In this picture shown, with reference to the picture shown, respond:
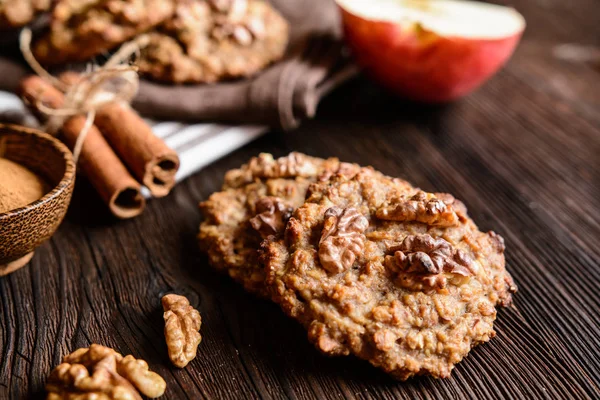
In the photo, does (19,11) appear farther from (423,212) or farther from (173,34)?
(423,212)

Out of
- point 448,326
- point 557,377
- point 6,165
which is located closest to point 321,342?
point 448,326

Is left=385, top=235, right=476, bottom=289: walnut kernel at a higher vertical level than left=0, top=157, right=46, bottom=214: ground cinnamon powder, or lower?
lower

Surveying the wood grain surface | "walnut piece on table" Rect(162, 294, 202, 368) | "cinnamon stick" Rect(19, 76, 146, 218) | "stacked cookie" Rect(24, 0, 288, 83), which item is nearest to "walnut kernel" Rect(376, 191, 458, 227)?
the wood grain surface

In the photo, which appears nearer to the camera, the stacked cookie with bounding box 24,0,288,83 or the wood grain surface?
the wood grain surface

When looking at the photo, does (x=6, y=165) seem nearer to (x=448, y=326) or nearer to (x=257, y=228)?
(x=257, y=228)

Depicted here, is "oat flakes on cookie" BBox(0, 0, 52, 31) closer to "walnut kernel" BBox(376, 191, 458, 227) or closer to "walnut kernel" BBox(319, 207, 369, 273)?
"walnut kernel" BBox(319, 207, 369, 273)
